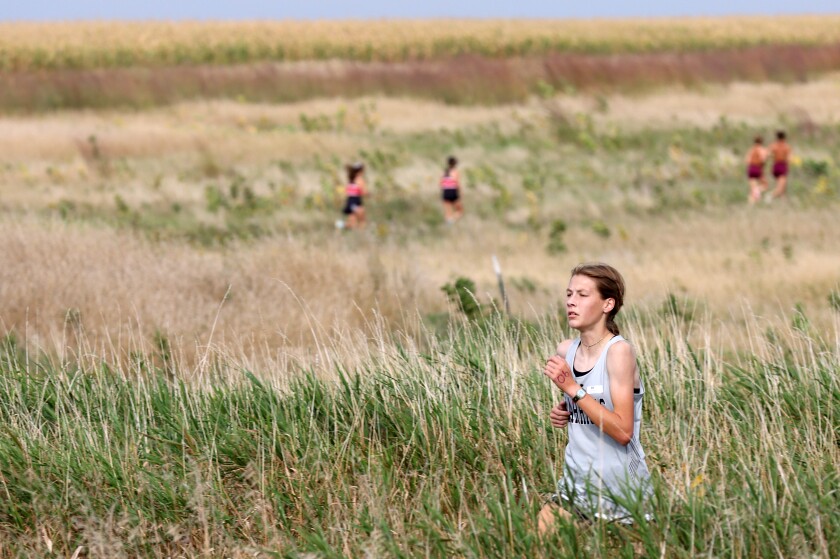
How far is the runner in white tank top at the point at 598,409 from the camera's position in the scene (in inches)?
140

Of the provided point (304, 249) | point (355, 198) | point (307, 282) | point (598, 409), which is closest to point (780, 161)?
point (355, 198)

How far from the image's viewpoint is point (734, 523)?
3746 millimetres

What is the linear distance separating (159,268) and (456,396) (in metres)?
5.73

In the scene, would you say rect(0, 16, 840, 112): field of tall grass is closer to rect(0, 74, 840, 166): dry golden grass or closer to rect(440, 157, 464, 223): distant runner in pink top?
rect(0, 74, 840, 166): dry golden grass

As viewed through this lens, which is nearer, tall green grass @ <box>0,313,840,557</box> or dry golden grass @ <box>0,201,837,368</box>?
tall green grass @ <box>0,313,840,557</box>

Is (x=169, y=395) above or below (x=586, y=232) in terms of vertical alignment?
above

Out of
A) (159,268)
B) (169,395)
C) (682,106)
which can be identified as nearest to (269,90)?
(682,106)

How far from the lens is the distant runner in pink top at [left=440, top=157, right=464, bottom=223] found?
55.2ft

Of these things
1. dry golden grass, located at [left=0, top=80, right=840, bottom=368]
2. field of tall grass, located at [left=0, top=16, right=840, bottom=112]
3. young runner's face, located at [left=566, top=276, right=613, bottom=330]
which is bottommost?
dry golden grass, located at [left=0, top=80, right=840, bottom=368]

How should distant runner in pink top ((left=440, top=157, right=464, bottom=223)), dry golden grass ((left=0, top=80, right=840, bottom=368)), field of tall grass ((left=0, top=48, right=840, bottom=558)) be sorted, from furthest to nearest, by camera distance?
distant runner in pink top ((left=440, top=157, right=464, bottom=223))
dry golden grass ((left=0, top=80, right=840, bottom=368))
field of tall grass ((left=0, top=48, right=840, bottom=558))

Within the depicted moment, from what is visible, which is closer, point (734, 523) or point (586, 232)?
point (734, 523)

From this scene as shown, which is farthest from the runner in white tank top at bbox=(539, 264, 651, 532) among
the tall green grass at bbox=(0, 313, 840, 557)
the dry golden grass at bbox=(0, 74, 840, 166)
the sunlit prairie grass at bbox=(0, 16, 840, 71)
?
the sunlit prairie grass at bbox=(0, 16, 840, 71)

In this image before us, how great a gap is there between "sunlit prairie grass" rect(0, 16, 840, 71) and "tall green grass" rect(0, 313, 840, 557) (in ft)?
107

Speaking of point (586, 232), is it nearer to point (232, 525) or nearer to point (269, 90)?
point (232, 525)
